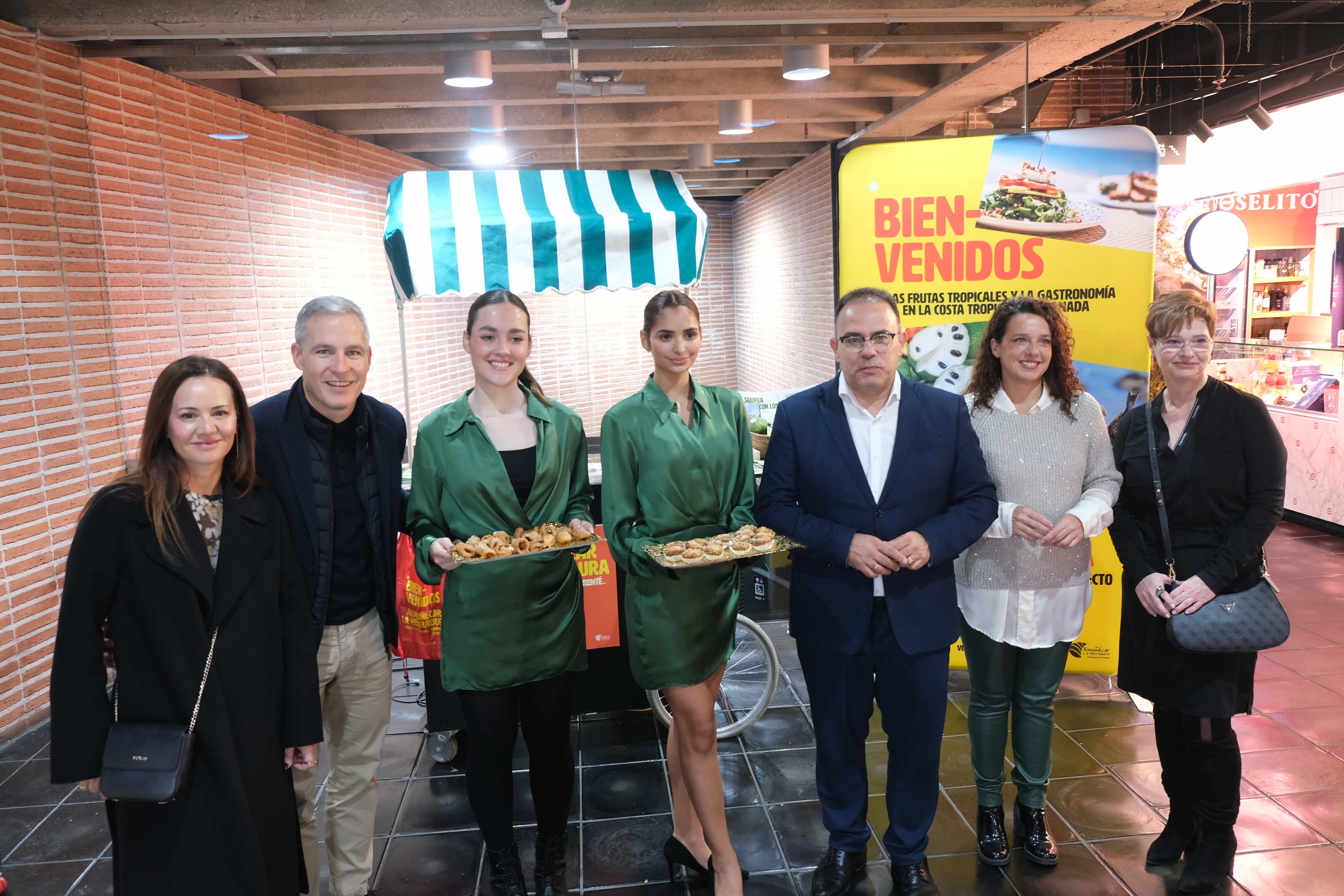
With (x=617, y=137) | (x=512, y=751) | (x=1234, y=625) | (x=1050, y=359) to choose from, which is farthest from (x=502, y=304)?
(x=617, y=137)

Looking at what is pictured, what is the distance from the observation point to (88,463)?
5141 millimetres

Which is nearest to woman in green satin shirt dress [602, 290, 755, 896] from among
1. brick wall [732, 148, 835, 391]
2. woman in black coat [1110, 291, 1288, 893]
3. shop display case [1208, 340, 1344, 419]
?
woman in black coat [1110, 291, 1288, 893]

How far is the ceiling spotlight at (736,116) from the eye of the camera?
713 cm

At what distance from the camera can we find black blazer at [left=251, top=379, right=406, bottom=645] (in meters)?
2.51

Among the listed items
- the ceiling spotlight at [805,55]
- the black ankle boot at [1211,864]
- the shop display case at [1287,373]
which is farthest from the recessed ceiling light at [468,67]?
the shop display case at [1287,373]

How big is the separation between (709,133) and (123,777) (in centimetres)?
779

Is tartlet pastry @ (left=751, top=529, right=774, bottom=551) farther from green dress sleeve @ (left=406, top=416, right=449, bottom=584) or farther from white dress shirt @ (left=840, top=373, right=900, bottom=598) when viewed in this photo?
green dress sleeve @ (left=406, top=416, right=449, bottom=584)

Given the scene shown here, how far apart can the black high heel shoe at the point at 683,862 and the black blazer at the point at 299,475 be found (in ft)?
4.49

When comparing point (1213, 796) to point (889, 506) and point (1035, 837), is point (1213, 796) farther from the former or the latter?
point (889, 506)

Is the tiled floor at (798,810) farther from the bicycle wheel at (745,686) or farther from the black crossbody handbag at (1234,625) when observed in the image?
the black crossbody handbag at (1234,625)


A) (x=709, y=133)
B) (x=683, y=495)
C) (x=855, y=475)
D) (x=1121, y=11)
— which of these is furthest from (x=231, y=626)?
(x=709, y=133)

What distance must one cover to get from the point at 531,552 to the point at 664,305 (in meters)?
0.86

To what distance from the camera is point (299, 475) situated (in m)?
2.54

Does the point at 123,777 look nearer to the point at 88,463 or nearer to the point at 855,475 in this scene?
the point at 855,475
